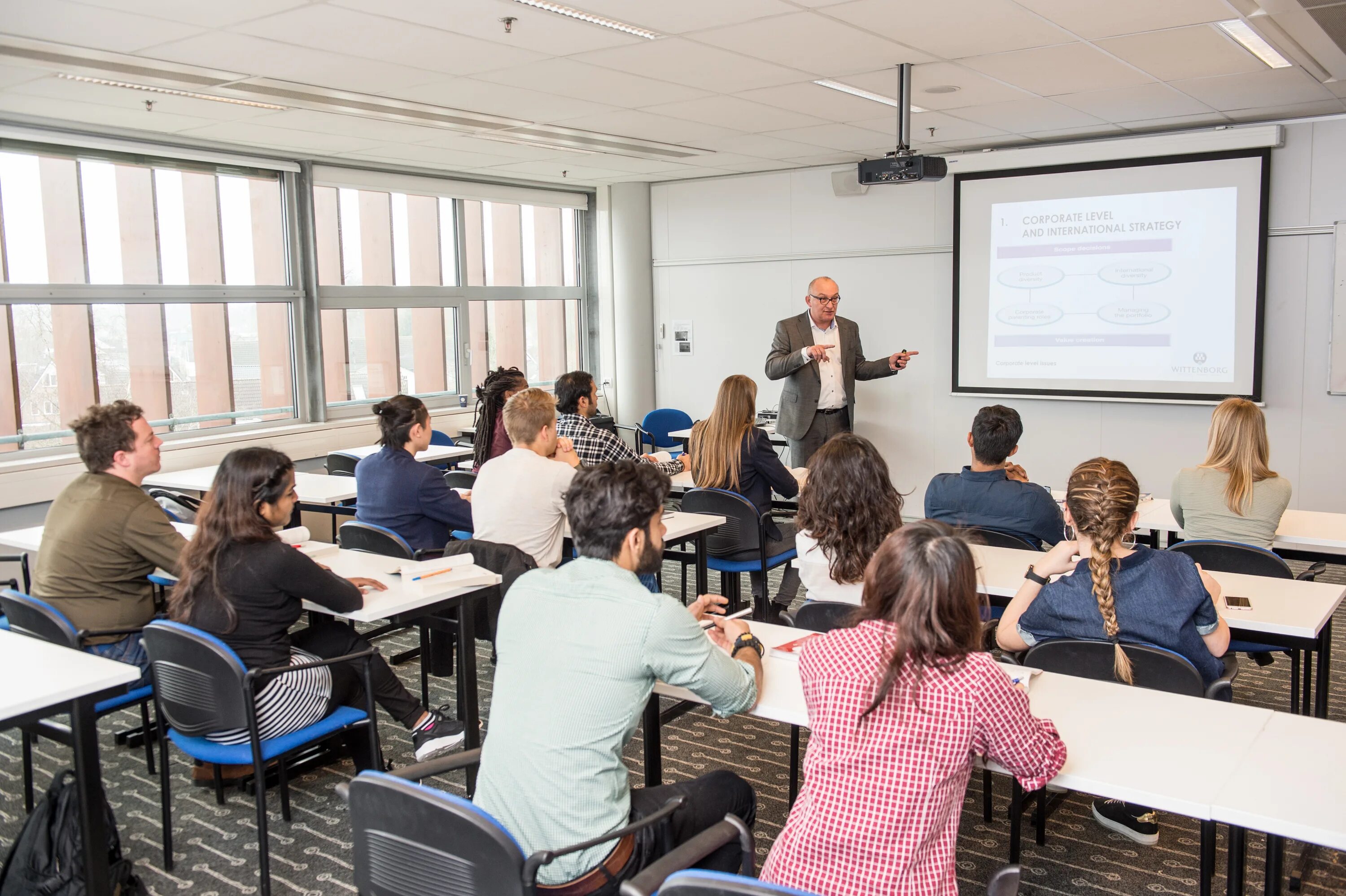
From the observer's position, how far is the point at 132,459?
135 inches

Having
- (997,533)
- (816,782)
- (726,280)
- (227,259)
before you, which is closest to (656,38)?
(997,533)

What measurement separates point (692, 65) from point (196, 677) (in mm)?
3445

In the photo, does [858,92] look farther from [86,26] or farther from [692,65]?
[86,26]

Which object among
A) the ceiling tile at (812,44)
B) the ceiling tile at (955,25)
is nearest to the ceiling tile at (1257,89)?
the ceiling tile at (955,25)

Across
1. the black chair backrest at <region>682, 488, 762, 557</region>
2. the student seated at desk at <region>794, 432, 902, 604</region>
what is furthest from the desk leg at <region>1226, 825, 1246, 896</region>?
the black chair backrest at <region>682, 488, 762, 557</region>

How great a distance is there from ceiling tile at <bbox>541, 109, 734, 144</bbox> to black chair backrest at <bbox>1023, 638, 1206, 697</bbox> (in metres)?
4.23

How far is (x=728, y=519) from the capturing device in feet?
15.5

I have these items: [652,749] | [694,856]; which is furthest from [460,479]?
[694,856]

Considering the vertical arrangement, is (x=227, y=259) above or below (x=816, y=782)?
above

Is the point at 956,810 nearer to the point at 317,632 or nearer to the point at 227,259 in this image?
the point at 317,632

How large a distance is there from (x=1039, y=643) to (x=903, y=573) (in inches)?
41.4

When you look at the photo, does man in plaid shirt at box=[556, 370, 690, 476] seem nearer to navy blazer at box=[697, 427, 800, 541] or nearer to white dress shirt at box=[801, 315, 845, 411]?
navy blazer at box=[697, 427, 800, 541]

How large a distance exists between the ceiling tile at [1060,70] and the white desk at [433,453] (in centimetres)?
385

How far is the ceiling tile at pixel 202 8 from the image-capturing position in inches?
142
